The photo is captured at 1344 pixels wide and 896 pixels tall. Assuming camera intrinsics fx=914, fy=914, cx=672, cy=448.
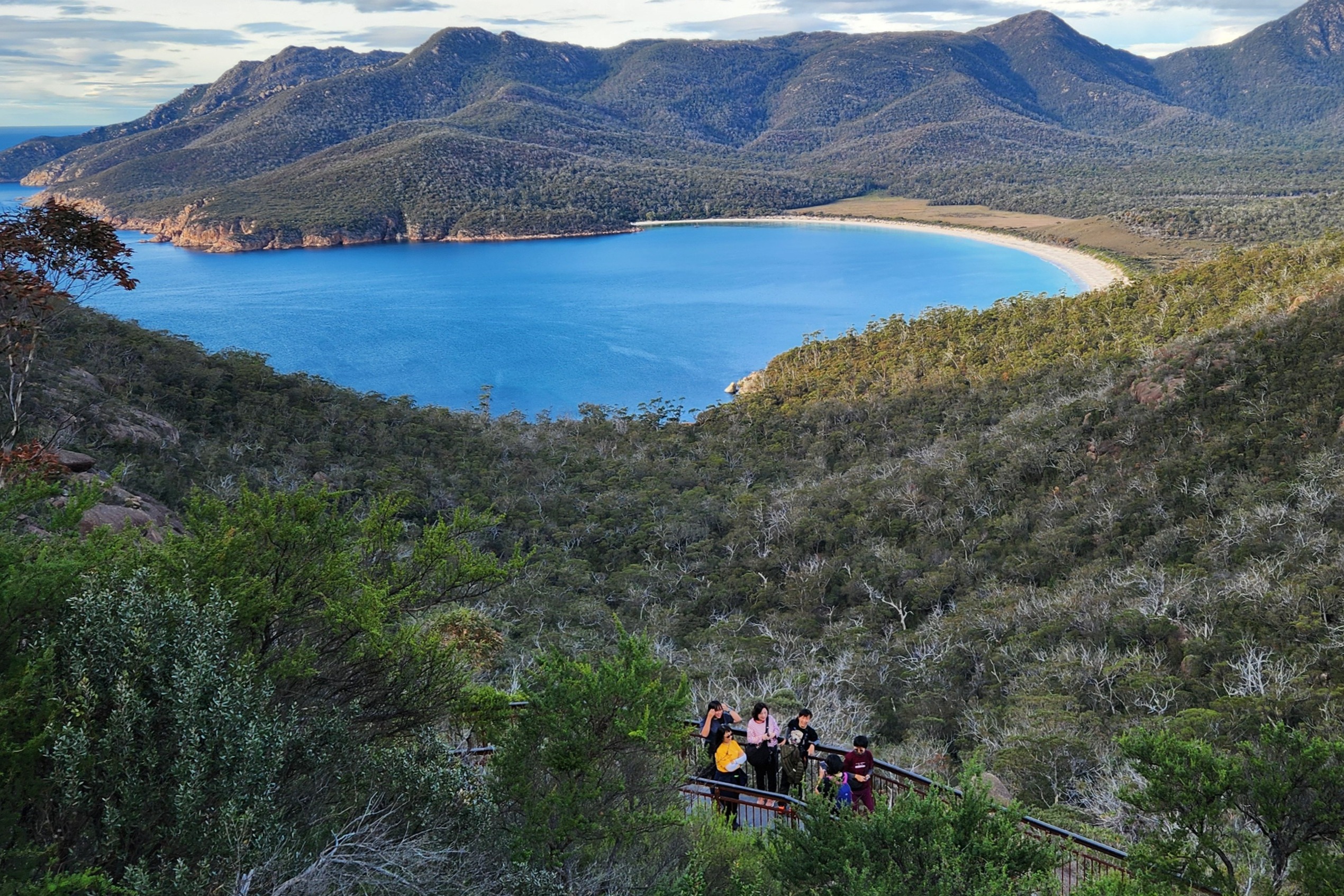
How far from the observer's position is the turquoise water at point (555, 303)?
63875 mm

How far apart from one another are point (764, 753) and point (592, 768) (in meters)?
2.04

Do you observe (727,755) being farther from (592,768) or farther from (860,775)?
(592,768)

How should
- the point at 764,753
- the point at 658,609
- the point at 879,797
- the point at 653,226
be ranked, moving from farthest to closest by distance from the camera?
the point at 653,226 → the point at 658,609 → the point at 764,753 → the point at 879,797

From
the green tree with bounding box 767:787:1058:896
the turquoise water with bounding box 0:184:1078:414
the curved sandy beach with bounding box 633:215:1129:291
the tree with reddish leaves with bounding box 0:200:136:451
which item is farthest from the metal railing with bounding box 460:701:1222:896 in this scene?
the curved sandy beach with bounding box 633:215:1129:291

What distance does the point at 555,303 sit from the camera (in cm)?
8588

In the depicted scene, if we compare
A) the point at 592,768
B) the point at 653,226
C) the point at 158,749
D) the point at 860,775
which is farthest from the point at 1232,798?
the point at 653,226

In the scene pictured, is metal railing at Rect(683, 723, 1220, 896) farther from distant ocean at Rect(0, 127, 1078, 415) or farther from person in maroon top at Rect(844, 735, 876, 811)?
distant ocean at Rect(0, 127, 1078, 415)

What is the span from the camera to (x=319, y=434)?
29.0 m

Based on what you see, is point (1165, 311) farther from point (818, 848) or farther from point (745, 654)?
point (818, 848)

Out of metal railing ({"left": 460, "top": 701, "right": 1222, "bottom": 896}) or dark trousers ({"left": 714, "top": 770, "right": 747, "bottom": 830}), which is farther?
dark trousers ({"left": 714, "top": 770, "right": 747, "bottom": 830})

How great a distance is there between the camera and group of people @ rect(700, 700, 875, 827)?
25.7ft

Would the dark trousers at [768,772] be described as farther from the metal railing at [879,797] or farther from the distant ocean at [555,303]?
the distant ocean at [555,303]

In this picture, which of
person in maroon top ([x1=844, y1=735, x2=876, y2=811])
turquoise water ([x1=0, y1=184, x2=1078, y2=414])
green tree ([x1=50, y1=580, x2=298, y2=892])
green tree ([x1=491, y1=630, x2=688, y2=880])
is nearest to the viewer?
green tree ([x1=50, y1=580, x2=298, y2=892])

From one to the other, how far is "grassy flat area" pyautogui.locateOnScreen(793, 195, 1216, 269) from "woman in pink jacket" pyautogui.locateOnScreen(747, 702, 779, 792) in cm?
8086
